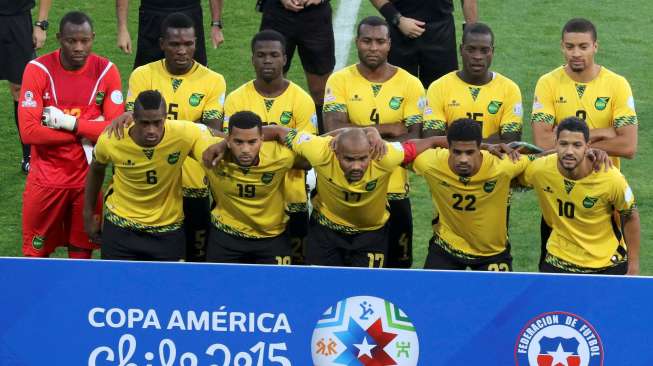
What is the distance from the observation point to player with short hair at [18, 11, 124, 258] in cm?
873

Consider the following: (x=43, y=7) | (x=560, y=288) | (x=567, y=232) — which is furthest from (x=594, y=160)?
(x=43, y=7)

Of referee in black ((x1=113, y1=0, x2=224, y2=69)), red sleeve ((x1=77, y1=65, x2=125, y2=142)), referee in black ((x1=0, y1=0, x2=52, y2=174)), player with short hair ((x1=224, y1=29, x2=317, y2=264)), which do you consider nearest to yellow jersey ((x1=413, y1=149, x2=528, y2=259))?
player with short hair ((x1=224, y1=29, x2=317, y2=264))

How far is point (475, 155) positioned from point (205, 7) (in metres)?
8.43

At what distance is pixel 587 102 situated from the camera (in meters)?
8.47

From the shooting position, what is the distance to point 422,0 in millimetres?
10445

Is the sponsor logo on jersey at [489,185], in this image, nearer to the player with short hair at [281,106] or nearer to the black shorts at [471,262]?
the black shorts at [471,262]

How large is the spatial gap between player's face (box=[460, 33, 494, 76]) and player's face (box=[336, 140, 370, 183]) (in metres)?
1.28

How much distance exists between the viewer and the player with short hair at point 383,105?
8.62 m

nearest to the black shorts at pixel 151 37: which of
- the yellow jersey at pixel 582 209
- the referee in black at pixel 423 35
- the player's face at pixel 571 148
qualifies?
the referee in black at pixel 423 35

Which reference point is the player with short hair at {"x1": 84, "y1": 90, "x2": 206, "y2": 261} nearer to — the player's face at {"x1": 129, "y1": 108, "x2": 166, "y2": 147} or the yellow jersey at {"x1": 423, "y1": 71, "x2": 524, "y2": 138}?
the player's face at {"x1": 129, "y1": 108, "x2": 166, "y2": 147}

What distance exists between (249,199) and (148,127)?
755 millimetres

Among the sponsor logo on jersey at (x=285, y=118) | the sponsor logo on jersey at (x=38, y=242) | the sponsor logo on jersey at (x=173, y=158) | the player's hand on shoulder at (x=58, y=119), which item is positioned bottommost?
the sponsor logo on jersey at (x=38, y=242)

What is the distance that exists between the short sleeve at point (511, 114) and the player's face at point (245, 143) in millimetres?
1701

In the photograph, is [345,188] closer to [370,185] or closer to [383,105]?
[370,185]
